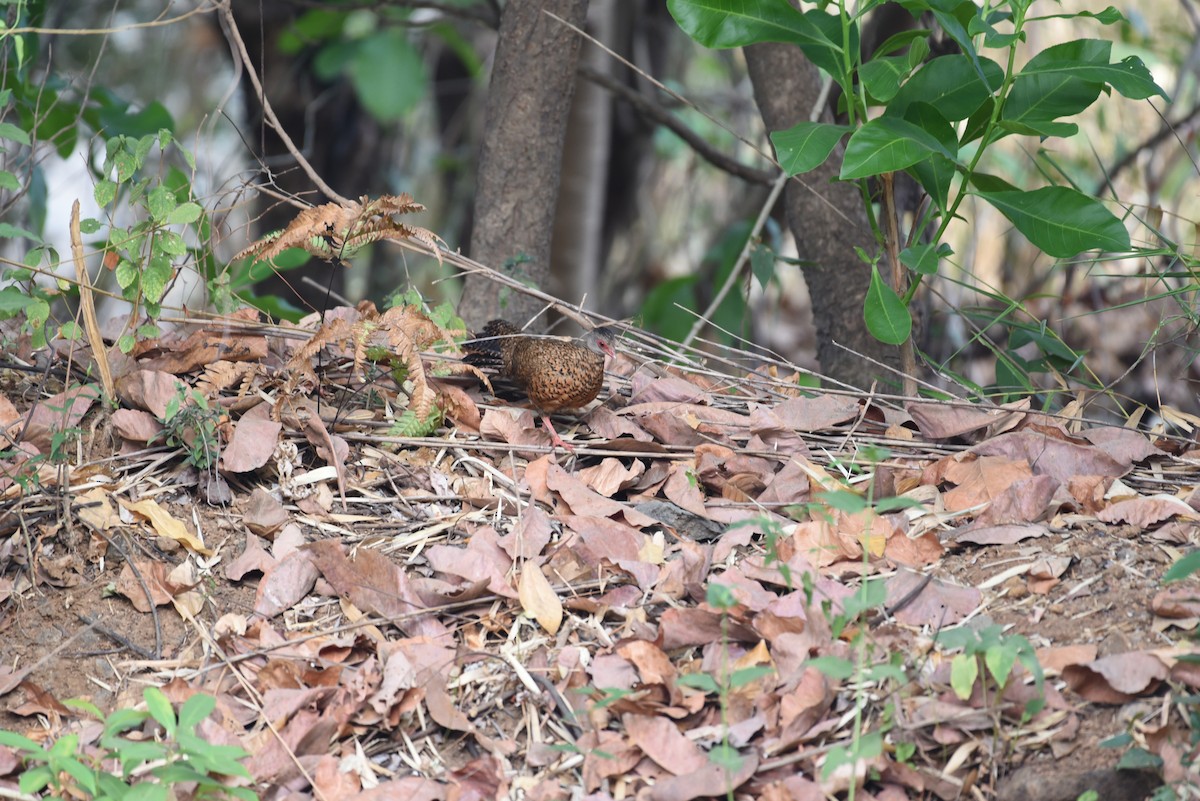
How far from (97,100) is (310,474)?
8.20 ft

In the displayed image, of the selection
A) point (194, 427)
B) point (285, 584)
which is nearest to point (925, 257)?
point (285, 584)

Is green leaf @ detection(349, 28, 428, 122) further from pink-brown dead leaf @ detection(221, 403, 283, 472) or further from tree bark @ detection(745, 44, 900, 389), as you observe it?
pink-brown dead leaf @ detection(221, 403, 283, 472)

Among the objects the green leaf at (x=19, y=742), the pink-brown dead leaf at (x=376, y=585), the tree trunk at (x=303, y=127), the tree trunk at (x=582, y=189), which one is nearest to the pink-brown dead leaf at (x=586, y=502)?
the pink-brown dead leaf at (x=376, y=585)

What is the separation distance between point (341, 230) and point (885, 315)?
128 centimetres

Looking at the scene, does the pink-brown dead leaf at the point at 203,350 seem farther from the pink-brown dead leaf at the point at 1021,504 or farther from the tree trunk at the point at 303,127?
the tree trunk at the point at 303,127

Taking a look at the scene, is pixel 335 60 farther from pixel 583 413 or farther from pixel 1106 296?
pixel 1106 296

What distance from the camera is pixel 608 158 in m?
6.39

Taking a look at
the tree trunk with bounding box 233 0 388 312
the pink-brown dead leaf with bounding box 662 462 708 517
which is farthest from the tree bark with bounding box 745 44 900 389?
the tree trunk with bounding box 233 0 388 312

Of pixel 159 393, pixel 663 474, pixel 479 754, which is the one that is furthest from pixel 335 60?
pixel 479 754

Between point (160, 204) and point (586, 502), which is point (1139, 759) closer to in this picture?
point (586, 502)

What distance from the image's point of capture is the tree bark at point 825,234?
3.40m

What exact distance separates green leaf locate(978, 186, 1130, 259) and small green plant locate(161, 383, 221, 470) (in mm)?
1862

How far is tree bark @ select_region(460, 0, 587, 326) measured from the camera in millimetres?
3312

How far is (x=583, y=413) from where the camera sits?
267 centimetres
